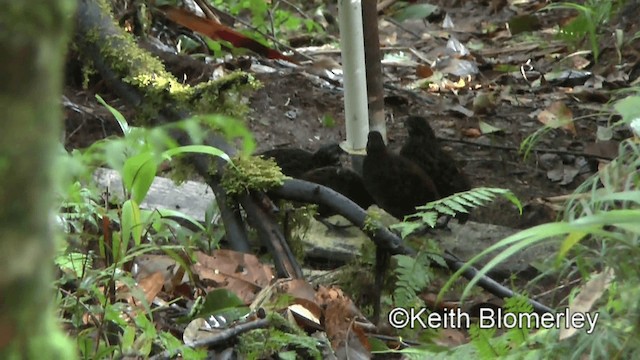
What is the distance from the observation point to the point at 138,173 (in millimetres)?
2588

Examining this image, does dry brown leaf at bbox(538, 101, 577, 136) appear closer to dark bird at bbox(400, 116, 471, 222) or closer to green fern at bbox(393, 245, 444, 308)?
dark bird at bbox(400, 116, 471, 222)

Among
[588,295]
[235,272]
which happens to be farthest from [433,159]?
[588,295]

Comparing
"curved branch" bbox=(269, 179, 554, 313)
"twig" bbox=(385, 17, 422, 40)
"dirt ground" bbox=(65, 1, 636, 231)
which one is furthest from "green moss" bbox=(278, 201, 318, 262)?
"twig" bbox=(385, 17, 422, 40)

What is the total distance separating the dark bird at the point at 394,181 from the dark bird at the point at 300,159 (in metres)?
0.45

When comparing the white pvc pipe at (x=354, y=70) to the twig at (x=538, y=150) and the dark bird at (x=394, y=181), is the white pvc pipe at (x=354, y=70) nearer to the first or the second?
the dark bird at (x=394, y=181)

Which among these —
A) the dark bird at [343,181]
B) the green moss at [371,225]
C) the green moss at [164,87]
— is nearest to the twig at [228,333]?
the green moss at [371,225]

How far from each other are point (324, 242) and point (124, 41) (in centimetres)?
142

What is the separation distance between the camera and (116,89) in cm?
436

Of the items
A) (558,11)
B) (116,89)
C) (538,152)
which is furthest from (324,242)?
(558,11)

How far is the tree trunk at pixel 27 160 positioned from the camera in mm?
750

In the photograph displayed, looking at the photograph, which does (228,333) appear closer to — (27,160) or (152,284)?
(152,284)

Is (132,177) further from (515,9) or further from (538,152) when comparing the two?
(515,9)

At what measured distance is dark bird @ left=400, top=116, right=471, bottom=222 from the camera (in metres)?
4.92

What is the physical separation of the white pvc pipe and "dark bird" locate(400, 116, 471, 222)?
0.95 feet
